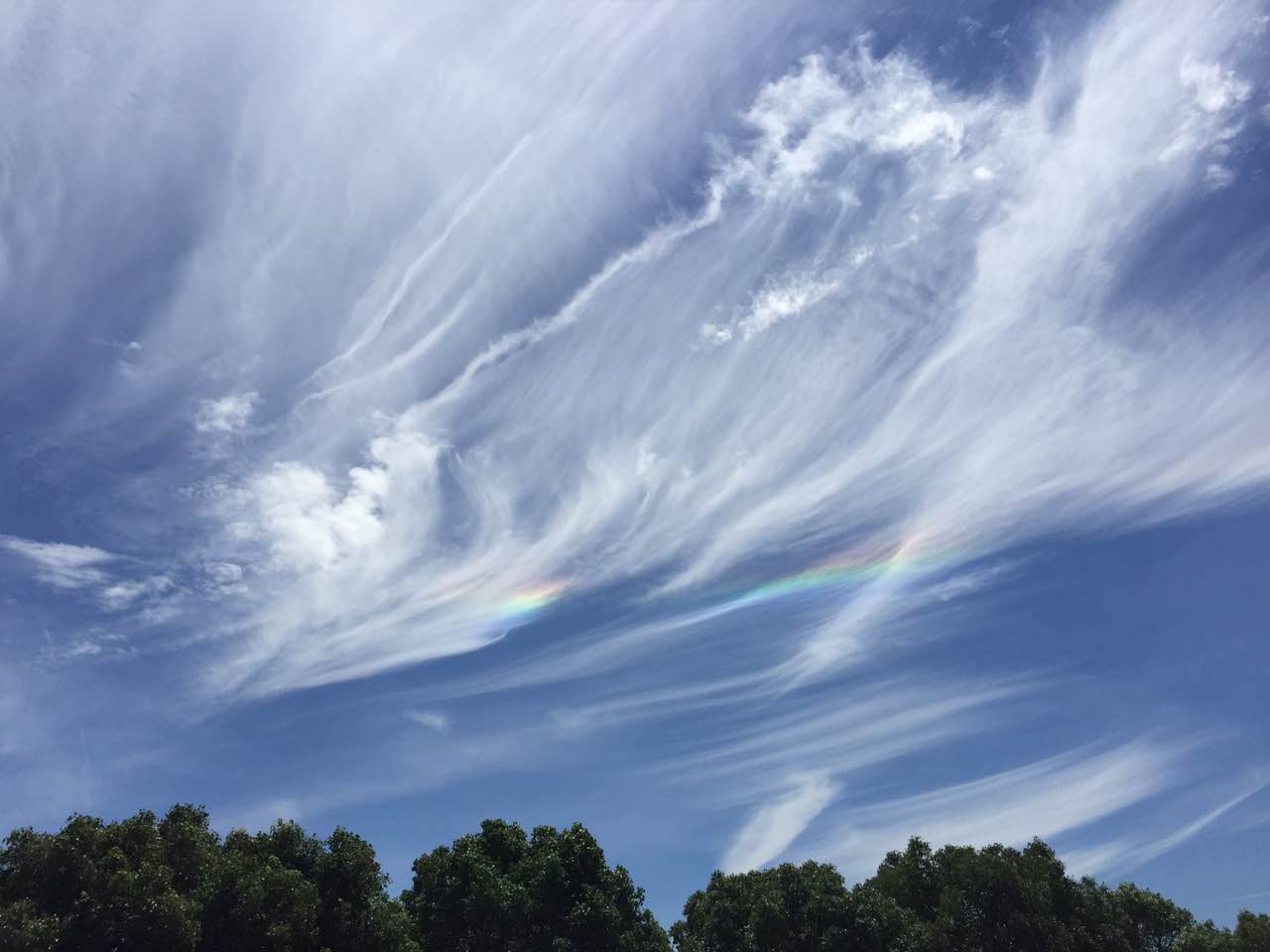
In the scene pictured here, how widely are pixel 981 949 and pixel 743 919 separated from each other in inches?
618

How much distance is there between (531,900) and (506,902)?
1327mm

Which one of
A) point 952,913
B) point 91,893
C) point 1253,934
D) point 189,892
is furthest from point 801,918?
point 91,893

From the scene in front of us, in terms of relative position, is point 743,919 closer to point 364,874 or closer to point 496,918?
point 496,918

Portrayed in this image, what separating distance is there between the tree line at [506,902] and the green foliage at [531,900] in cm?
9

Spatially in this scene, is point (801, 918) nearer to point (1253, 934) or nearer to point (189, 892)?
point (1253, 934)

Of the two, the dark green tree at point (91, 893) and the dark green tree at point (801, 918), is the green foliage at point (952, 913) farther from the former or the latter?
the dark green tree at point (91, 893)

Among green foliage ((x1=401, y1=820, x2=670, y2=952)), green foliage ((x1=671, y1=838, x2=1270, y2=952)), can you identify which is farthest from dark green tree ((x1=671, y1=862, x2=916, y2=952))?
green foliage ((x1=401, y1=820, x2=670, y2=952))

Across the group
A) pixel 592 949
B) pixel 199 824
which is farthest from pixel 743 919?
pixel 199 824

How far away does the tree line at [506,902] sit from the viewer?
3145 cm

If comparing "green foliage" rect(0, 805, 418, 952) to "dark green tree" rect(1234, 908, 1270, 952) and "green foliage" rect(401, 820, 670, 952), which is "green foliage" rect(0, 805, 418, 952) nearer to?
"green foliage" rect(401, 820, 670, 952)

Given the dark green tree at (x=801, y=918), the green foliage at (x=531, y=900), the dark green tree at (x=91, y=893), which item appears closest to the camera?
the dark green tree at (x=91, y=893)

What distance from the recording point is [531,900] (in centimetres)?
4128

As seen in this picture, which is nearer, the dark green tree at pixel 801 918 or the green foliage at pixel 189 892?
the green foliage at pixel 189 892

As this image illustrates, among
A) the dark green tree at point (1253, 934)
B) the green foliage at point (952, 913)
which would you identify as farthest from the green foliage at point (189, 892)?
the dark green tree at point (1253, 934)
